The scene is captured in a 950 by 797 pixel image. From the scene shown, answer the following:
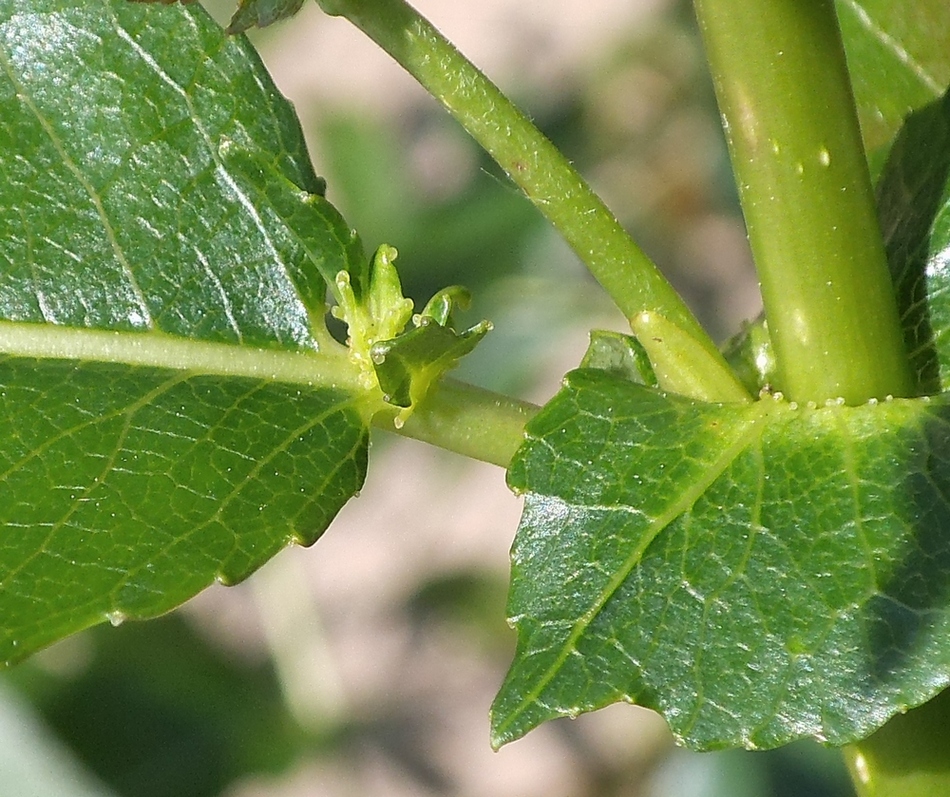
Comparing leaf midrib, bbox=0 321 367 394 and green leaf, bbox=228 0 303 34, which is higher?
green leaf, bbox=228 0 303 34

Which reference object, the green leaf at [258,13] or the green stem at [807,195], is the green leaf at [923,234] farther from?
the green leaf at [258,13]

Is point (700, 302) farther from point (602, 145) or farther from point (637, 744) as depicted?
point (637, 744)

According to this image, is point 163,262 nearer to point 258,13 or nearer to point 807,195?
point 258,13

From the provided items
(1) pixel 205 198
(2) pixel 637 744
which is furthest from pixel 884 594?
(2) pixel 637 744

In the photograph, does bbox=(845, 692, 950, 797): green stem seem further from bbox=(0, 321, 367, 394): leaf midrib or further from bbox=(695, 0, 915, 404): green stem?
bbox=(0, 321, 367, 394): leaf midrib

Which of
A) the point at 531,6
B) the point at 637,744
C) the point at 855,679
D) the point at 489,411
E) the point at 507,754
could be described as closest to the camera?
the point at 855,679

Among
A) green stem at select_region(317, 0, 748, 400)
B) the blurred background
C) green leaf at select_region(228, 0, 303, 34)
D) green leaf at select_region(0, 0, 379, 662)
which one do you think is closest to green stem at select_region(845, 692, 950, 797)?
green stem at select_region(317, 0, 748, 400)
